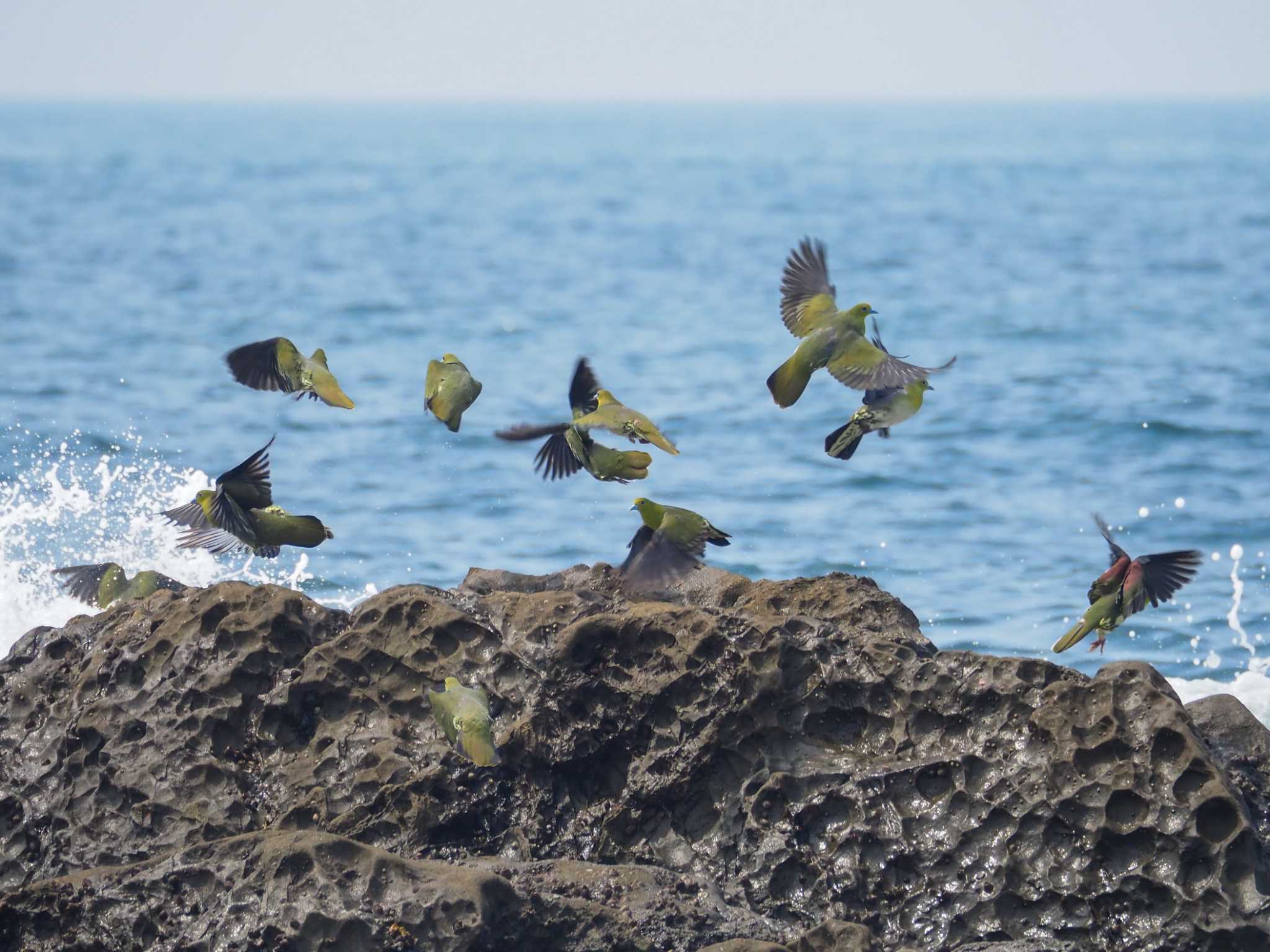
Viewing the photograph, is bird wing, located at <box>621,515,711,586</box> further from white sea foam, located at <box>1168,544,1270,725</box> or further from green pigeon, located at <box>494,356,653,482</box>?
white sea foam, located at <box>1168,544,1270,725</box>

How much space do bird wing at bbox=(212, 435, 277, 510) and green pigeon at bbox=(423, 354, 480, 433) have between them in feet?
1.82

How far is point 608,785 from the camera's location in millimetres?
5219

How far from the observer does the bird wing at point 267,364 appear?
5.35 metres

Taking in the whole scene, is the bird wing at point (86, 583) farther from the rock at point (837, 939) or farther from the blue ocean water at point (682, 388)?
the rock at point (837, 939)

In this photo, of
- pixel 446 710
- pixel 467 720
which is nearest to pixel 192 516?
pixel 446 710

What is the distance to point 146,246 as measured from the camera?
1276 inches

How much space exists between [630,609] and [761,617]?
0.43 meters

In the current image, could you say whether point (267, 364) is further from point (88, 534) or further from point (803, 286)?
point (88, 534)

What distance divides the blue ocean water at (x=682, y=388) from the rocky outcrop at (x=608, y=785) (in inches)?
123

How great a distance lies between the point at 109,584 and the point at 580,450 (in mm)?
2045

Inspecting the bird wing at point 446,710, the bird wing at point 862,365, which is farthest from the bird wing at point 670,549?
the bird wing at point 446,710

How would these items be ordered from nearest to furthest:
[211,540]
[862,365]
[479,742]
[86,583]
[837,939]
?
1. [837,939]
2. [479,742]
3. [862,365]
4. [211,540]
5. [86,583]

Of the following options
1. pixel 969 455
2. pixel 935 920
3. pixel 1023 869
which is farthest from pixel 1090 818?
pixel 969 455

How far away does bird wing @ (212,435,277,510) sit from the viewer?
5.47 meters
